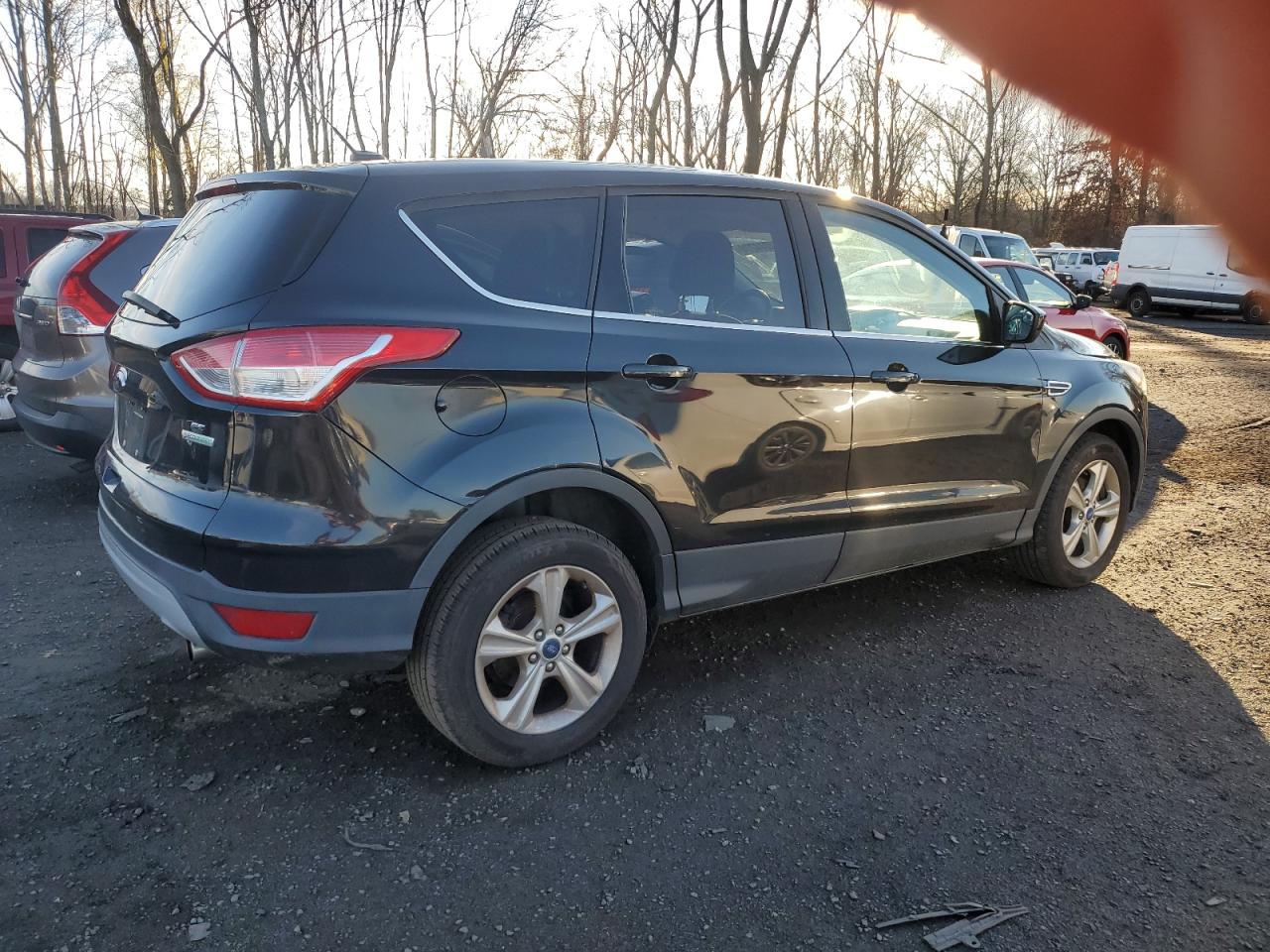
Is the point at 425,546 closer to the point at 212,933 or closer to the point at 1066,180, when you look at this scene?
the point at 212,933

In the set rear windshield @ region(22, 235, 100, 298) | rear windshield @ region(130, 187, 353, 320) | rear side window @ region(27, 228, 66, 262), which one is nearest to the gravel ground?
rear windshield @ region(130, 187, 353, 320)

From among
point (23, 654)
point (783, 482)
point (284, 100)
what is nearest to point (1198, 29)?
point (783, 482)

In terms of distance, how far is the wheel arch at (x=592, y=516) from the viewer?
2723 mm

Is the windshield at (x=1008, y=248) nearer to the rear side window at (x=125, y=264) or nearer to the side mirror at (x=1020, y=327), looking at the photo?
the side mirror at (x=1020, y=327)

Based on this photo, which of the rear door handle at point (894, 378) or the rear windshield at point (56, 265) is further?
the rear windshield at point (56, 265)

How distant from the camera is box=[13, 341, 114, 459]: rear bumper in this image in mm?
5391

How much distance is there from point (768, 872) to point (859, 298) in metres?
2.19

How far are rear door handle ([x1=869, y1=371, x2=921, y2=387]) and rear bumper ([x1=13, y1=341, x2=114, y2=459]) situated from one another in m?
4.23

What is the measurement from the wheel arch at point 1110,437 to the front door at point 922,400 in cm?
12

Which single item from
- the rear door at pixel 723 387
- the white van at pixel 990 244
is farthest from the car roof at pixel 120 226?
the white van at pixel 990 244

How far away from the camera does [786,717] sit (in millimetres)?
3354

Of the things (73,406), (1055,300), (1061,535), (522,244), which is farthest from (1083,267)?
(522,244)

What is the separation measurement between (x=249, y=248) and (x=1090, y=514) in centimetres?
394

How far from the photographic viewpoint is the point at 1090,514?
464cm
